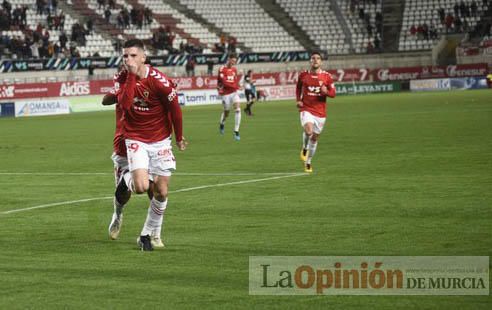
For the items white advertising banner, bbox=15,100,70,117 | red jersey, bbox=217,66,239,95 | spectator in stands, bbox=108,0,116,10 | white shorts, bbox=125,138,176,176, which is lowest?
white advertising banner, bbox=15,100,70,117

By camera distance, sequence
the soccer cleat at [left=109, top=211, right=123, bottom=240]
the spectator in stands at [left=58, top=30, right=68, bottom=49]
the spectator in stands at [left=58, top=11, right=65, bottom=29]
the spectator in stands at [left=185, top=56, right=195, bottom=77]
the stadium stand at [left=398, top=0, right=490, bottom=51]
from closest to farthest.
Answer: the soccer cleat at [left=109, top=211, right=123, bottom=240]
the spectator in stands at [left=58, top=30, right=68, bottom=49]
the spectator in stands at [left=58, top=11, right=65, bottom=29]
the spectator in stands at [left=185, top=56, right=195, bottom=77]
the stadium stand at [left=398, top=0, right=490, bottom=51]

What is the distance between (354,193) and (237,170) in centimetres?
531

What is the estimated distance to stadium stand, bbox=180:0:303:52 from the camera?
74.6m

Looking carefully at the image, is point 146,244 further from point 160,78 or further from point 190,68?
point 190,68

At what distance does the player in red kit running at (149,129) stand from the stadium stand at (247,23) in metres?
62.1

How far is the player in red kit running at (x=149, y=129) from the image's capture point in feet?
38.6

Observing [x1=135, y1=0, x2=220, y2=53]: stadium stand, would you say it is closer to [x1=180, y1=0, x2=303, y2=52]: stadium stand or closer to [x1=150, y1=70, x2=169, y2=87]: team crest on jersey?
[x1=180, y1=0, x2=303, y2=52]: stadium stand

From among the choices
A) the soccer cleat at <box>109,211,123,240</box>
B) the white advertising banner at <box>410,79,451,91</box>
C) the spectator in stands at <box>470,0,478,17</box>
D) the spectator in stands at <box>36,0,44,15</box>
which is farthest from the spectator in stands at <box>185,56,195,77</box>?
the soccer cleat at <box>109,211,123,240</box>

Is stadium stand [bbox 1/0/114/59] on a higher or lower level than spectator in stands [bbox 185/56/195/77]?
higher

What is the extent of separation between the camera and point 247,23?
250ft

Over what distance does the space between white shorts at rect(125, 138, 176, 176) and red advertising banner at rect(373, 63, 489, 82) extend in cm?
6388

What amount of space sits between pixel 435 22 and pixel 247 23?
15.0 m

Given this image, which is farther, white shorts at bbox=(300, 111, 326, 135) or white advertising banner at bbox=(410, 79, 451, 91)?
white advertising banner at bbox=(410, 79, 451, 91)

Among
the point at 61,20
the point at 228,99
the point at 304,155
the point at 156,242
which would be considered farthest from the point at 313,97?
the point at 61,20
